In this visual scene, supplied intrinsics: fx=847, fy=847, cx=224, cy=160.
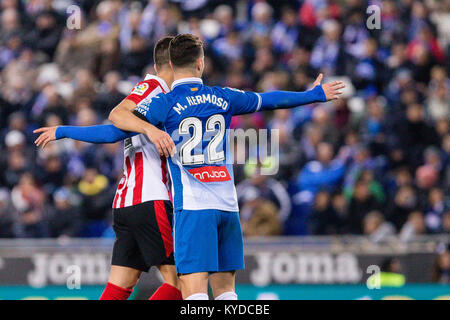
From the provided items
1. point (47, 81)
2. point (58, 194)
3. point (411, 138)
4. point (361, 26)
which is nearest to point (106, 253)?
point (58, 194)

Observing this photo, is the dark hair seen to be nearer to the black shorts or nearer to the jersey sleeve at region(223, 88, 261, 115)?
the jersey sleeve at region(223, 88, 261, 115)

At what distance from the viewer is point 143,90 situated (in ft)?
20.4

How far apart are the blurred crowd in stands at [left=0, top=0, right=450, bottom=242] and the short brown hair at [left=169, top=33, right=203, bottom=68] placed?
251 inches

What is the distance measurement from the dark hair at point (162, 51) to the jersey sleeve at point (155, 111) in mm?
643

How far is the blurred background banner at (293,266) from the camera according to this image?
37.2ft

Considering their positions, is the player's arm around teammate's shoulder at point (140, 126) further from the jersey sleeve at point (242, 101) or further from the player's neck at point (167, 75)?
the jersey sleeve at point (242, 101)

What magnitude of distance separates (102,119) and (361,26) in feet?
15.9

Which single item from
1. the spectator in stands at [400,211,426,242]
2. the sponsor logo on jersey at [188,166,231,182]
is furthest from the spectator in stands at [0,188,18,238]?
the sponsor logo on jersey at [188,166,231,182]

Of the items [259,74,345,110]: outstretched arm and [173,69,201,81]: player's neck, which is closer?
[173,69,201,81]: player's neck

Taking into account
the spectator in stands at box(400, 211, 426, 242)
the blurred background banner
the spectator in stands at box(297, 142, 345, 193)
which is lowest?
the blurred background banner

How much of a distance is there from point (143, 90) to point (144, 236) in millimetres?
1078

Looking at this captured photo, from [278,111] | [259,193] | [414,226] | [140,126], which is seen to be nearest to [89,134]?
[140,126]

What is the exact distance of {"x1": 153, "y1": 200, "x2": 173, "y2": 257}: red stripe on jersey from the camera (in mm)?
6258

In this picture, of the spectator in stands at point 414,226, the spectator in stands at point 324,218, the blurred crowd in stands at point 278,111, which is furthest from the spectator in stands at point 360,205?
the spectator in stands at point 414,226
